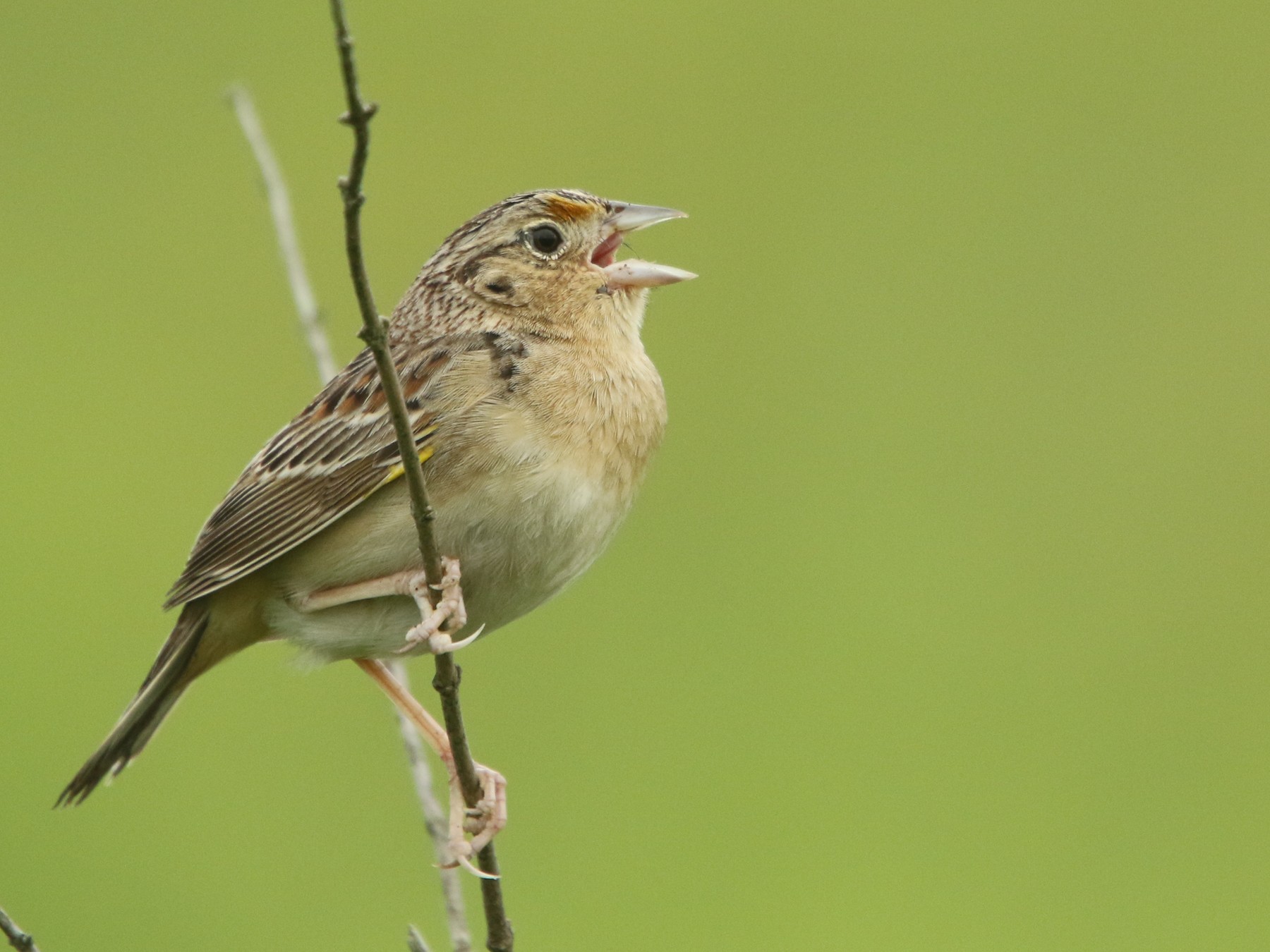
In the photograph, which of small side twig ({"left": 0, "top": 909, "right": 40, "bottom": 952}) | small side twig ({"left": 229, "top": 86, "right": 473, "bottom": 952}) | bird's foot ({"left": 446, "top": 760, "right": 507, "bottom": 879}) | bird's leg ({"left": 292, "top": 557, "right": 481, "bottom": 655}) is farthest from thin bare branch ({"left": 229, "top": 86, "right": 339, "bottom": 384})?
small side twig ({"left": 0, "top": 909, "right": 40, "bottom": 952})

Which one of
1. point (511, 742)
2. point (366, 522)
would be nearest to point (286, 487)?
point (366, 522)

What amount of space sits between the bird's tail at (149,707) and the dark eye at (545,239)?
4.21ft

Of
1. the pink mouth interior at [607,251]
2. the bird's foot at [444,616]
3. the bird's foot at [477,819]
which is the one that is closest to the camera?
the bird's foot at [444,616]

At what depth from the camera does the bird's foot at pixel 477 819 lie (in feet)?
13.1

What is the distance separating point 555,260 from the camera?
4.63 meters

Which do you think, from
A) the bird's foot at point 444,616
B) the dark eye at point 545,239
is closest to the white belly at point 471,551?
the bird's foot at point 444,616

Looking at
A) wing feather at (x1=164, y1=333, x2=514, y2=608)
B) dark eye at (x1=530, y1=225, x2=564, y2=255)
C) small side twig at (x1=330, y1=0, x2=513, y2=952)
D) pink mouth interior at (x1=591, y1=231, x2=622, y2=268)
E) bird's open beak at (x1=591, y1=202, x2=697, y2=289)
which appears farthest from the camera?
pink mouth interior at (x1=591, y1=231, x2=622, y2=268)

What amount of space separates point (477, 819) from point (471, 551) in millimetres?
622

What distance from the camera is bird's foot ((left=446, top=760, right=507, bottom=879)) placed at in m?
3.98

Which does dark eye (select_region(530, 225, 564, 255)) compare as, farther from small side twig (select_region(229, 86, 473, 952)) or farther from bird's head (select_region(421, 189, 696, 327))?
small side twig (select_region(229, 86, 473, 952))

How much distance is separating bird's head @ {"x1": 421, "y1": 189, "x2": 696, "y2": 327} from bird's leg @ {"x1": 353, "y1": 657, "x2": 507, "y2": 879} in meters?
1.05

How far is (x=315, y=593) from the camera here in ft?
14.1

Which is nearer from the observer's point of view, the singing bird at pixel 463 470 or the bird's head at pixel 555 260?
the singing bird at pixel 463 470

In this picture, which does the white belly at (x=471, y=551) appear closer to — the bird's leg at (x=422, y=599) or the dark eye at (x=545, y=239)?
the bird's leg at (x=422, y=599)
